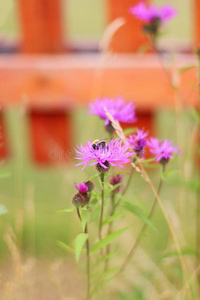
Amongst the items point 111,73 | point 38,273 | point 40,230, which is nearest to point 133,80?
point 111,73

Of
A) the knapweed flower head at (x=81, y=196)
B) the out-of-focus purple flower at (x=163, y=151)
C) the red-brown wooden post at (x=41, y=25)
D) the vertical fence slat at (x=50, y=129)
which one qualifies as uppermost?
the red-brown wooden post at (x=41, y=25)

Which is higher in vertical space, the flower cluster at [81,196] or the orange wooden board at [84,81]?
the orange wooden board at [84,81]

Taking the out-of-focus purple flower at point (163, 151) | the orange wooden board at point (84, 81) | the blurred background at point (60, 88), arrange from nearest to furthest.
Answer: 1. the out-of-focus purple flower at point (163, 151)
2. the blurred background at point (60, 88)
3. the orange wooden board at point (84, 81)

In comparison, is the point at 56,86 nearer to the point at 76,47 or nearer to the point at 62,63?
the point at 62,63

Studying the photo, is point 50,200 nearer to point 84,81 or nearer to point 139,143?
point 84,81

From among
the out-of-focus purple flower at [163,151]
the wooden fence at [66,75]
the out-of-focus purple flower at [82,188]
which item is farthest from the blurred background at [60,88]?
the out-of-focus purple flower at [82,188]

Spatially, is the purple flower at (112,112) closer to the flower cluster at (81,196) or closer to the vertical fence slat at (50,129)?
the flower cluster at (81,196)

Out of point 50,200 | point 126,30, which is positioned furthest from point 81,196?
point 50,200
